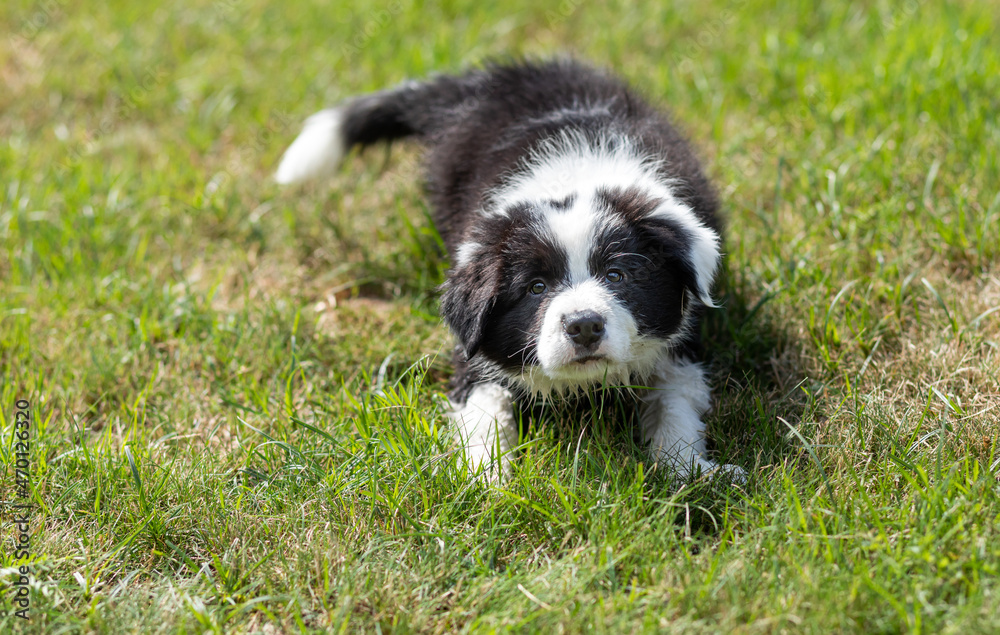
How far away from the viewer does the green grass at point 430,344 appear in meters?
2.35

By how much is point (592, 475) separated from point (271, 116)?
11.3 ft

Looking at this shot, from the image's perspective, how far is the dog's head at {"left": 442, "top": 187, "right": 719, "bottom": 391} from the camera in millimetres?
2730

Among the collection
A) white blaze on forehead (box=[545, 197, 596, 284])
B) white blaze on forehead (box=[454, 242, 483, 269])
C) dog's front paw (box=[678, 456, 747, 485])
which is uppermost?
white blaze on forehead (box=[545, 197, 596, 284])

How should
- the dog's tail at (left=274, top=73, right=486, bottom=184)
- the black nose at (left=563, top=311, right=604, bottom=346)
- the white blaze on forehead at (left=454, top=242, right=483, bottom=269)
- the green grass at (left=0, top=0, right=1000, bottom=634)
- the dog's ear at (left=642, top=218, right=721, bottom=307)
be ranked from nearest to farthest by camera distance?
1. the green grass at (left=0, top=0, right=1000, bottom=634)
2. the black nose at (left=563, top=311, right=604, bottom=346)
3. the dog's ear at (left=642, top=218, right=721, bottom=307)
4. the white blaze on forehead at (left=454, top=242, right=483, bottom=269)
5. the dog's tail at (left=274, top=73, right=486, bottom=184)

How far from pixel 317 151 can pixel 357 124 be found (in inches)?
9.1

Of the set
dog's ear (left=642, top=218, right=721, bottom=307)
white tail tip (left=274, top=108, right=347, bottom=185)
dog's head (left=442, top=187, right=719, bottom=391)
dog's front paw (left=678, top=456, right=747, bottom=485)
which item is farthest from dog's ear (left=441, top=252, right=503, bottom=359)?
white tail tip (left=274, top=108, right=347, bottom=185)

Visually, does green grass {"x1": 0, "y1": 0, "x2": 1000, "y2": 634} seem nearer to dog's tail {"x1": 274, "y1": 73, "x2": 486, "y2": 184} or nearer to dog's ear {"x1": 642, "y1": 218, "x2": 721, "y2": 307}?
dog's tail {"x1": 274, "y1": 73, "x2": 486, "y2": 184}

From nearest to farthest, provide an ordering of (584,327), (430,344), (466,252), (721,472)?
(584,327) < (721,472) < (466,252) < (430,344)

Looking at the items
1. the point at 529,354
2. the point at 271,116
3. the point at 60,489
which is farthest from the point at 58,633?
the point at 271,116

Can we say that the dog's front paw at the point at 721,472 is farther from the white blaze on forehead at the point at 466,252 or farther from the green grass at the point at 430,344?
the white blaze on forehead at the point at 466,252

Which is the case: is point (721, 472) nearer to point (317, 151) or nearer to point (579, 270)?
point (579, 270)

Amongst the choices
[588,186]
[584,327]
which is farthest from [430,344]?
[584,327]

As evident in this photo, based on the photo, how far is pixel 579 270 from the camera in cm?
Answer: 276

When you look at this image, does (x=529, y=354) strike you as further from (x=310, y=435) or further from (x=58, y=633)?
(x=58, y=633)
